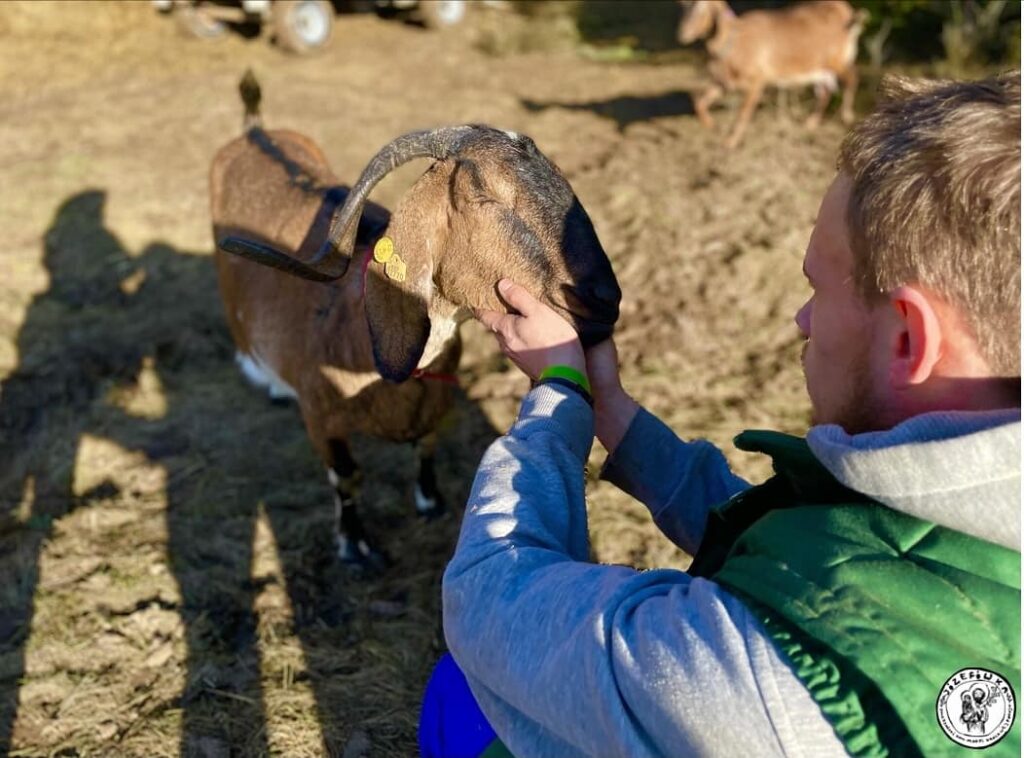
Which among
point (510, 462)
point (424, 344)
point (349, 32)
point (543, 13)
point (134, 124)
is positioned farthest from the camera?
point (543, 13)

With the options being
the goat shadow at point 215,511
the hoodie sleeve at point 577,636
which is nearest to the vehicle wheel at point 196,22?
the goat shadow at point 215,511

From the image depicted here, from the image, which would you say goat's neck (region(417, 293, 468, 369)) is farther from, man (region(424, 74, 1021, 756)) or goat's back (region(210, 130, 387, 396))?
man (region(424, 74, 1021, 756))

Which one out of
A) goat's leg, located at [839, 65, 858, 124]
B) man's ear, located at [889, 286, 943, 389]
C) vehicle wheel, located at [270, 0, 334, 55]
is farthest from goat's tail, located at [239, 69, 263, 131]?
vehicle wheel, located at [270, 0, 334, 55]

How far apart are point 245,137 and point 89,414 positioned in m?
1.70

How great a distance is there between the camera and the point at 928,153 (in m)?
1.08

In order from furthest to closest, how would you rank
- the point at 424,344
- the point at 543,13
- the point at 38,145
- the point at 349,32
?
the point at 543,13
the point at 349,32
the point at 38,145
the point at 424,344

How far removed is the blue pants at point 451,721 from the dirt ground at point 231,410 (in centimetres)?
94

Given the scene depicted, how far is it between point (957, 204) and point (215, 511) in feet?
12.1

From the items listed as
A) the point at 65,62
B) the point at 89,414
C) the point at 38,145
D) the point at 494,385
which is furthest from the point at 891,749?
the point at 65,62

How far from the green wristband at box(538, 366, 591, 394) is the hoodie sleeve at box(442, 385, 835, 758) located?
78 millimetres

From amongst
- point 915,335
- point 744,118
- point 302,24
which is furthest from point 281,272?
point 302,24

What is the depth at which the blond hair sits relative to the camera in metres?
1.02

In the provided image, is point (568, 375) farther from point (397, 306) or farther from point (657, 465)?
point (397, 306)

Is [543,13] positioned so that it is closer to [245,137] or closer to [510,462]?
[245,137]
